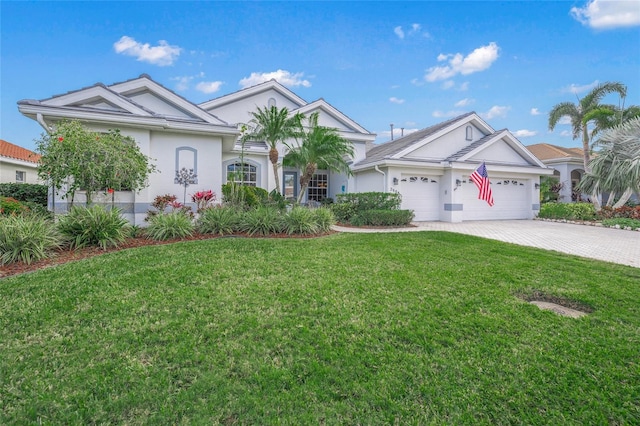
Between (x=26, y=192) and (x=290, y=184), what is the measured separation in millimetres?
Result: 12278

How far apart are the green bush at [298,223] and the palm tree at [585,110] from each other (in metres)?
18.9

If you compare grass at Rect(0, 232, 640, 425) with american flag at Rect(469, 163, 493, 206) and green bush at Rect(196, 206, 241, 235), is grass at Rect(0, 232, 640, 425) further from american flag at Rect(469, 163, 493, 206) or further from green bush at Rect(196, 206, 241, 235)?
american flag at Rect(469, 163, 493, 206)

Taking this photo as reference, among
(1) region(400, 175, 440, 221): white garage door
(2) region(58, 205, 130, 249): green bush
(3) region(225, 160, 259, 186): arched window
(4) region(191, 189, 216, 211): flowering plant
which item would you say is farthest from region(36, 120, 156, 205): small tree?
(1) region(400, 175, 440, 221): white garage door

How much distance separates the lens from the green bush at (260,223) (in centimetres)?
928

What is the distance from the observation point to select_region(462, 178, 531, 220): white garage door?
55.7ft

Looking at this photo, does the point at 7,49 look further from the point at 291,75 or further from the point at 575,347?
the point at 575,347

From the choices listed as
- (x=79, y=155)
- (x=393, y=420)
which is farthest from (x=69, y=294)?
(x=79, y=155)

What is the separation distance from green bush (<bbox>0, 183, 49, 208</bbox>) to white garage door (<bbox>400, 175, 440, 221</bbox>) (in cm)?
1660

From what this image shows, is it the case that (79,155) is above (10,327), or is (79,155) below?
above

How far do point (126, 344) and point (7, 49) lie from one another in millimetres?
15283

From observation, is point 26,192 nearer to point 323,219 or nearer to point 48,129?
point 48,129

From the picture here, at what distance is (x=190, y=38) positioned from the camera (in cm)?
1362

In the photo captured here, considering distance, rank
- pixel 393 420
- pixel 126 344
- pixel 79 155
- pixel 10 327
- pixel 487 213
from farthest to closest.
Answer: pixel 487 213
pixel 79 155
pixel 10 327
pixel 126 344
pixel 393 420

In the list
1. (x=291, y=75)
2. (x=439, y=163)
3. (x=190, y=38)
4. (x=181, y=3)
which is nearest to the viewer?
(x=181, y=3)
